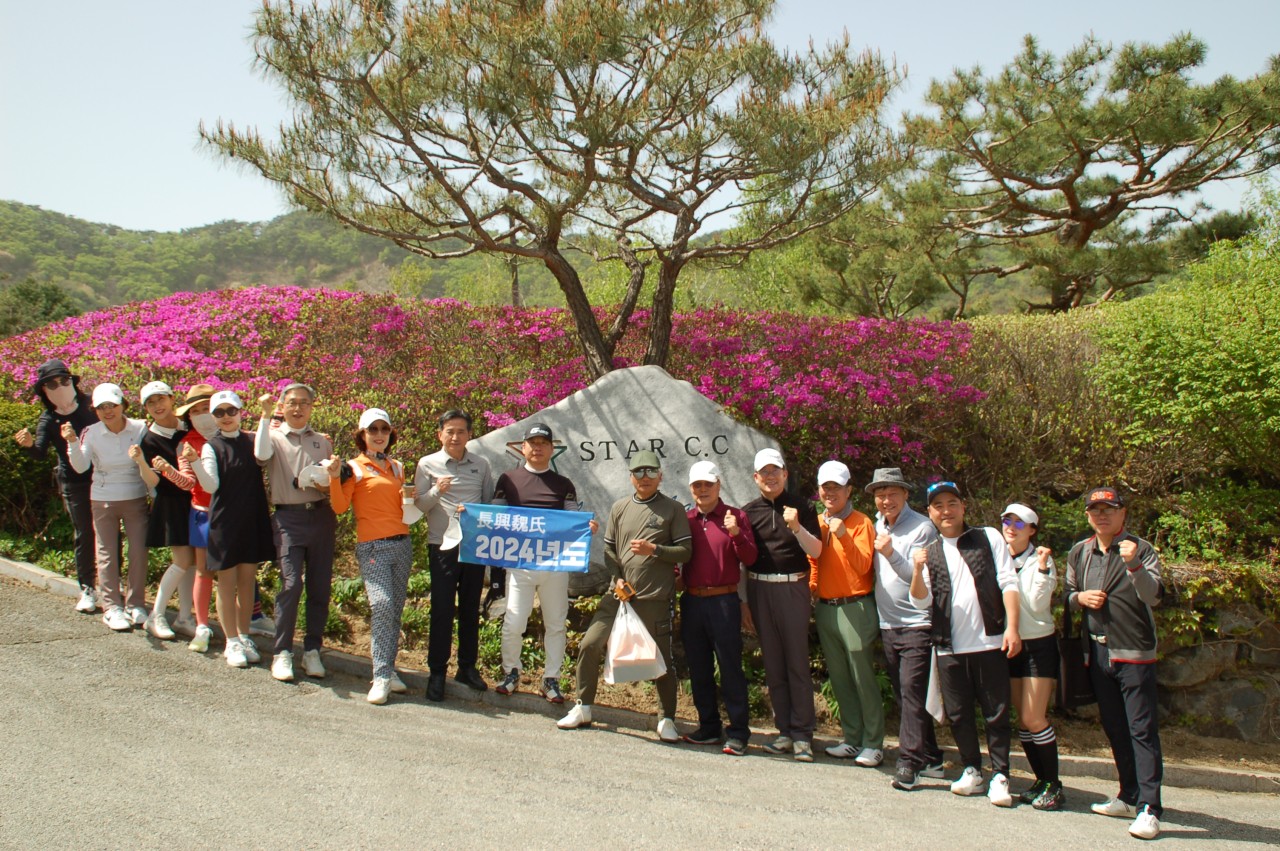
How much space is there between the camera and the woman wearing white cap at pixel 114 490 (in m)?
6.02

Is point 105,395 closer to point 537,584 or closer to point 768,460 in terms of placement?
point 537,584

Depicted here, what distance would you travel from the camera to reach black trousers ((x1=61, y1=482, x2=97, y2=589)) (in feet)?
20.7

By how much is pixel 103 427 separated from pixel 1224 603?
749 centimetres

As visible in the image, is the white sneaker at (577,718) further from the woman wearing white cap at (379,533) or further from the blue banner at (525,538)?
the woman wearing white cap at (379,533)

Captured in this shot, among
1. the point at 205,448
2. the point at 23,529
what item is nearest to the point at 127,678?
the point at 205,448

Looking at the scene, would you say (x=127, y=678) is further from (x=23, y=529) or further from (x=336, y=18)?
(x=336, y=18)

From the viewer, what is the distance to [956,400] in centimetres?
805

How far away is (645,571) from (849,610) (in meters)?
1.15

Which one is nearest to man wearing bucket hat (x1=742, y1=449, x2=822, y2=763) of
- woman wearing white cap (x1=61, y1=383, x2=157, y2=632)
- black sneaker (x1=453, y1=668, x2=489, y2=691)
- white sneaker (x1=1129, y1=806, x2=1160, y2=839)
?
white sneaker (x1=1129, y1=806, x2=1160, y2=839)

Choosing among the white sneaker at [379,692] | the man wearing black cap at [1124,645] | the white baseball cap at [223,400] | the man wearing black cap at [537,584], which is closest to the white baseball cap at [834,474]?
the man wearing black cap at [1124,645]

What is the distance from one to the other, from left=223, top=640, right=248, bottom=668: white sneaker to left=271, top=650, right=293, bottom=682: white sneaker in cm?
21

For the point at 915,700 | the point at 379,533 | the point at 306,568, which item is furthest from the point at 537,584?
the point at 915,700

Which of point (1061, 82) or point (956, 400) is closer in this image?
point (956, 400)

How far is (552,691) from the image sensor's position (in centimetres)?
562
